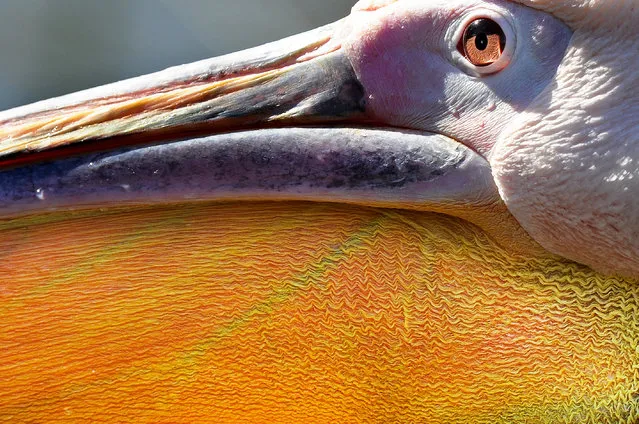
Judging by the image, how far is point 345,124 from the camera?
1.34 metres

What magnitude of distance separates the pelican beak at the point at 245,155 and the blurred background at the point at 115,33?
3.31 metres

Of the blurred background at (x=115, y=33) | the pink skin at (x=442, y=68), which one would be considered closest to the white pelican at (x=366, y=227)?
the pink skin at (x=442, y=68)

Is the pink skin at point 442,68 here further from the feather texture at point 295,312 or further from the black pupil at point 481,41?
the feather texture at point 295,312

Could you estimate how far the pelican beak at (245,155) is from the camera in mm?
1266

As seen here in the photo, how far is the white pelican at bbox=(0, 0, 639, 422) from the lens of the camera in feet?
4.15

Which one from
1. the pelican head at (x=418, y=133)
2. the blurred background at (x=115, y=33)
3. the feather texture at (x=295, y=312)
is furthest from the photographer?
the blurred background at (x=115, y=33)

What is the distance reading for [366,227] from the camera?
4.38ft

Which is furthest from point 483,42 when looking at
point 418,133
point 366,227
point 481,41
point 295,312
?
point 295,312

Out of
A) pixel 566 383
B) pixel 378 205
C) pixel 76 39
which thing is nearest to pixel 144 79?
pixel 378 205

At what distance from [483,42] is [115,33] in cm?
375

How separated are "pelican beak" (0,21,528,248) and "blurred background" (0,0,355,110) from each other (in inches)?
130

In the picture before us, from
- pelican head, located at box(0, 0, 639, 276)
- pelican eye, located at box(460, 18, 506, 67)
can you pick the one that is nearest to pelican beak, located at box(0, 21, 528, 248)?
pelican head, located at box(0, 0, 639, 276)

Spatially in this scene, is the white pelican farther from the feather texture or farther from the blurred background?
the blurred background

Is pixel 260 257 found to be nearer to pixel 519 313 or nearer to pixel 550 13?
pixel 519 313
